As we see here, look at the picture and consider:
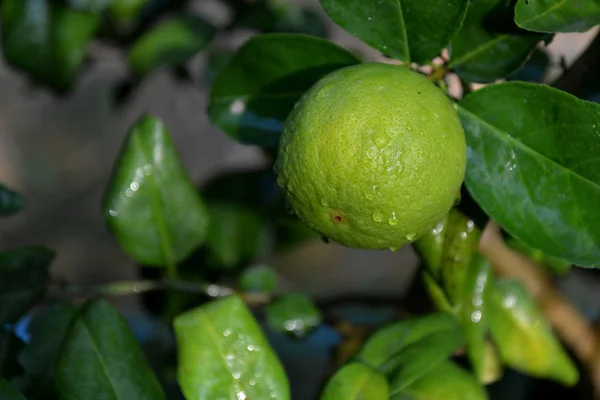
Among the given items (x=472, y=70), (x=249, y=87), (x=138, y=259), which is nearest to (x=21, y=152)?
(x=138, y=259)

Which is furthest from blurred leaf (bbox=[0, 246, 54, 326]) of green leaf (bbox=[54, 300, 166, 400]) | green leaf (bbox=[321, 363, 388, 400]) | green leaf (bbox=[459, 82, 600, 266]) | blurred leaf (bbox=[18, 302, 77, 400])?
green leaf (bbox=[459, 82, 600, 266])

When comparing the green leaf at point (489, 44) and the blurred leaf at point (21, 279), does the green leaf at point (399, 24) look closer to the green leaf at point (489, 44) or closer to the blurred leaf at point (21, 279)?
the green leaf at point (489, 44)

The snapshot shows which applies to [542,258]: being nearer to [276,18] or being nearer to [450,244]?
[450,244]

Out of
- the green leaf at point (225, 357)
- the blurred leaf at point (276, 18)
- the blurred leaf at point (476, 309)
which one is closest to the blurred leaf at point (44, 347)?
the green leaf at point (225, 357)

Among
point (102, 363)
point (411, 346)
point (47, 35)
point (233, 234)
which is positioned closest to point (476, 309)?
point (411, 346)

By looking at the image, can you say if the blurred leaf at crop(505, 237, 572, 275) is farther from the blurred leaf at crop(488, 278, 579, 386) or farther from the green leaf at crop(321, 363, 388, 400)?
the green leaf at crop(321, 363, 388, 400)

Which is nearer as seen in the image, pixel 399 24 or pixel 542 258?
pixel 399 24

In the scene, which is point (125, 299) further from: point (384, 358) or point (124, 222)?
point (384, 358)
